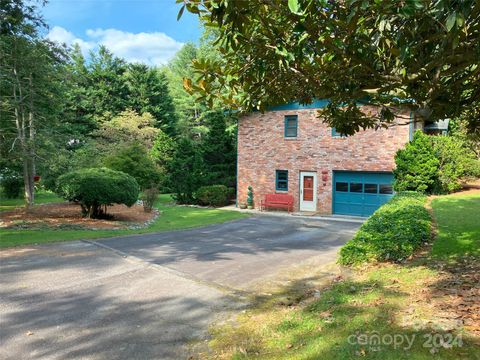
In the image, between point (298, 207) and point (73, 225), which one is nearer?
point (73, 225)

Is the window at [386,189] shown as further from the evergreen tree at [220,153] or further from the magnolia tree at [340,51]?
the magnolia tree at [340,51]

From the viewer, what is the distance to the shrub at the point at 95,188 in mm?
14953

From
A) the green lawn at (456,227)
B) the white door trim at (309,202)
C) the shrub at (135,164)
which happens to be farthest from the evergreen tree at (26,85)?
the green lawn at (456,227)

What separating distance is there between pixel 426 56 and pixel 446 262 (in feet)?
14.4

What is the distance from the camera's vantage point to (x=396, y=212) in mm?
10289

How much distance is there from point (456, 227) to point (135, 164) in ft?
62.0

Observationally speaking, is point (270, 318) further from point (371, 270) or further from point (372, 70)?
point (372, 70)

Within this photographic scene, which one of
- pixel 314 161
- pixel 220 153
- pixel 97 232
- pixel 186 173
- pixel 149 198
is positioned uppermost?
pixel 220 153

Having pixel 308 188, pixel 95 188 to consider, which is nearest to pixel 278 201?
pixel 308 188

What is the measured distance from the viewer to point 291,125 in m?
22.5

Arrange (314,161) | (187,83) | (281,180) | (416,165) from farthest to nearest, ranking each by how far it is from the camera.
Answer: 1. (281,180)
2. (314,161)
3. (416,165)
4. (187,83)

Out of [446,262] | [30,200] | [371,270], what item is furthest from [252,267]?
[30,200]

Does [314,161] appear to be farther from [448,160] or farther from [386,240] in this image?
[386,240]

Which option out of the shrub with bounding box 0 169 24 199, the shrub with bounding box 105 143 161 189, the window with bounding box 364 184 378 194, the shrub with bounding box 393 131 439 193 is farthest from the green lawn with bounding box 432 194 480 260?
the shrub with bounding box 0 169 24 199
